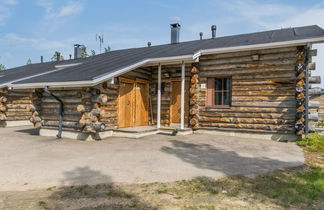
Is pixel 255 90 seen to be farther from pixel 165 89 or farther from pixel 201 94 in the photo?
pixel 165 89

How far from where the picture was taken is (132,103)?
10406mm

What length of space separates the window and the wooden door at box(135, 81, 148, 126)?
3043mm

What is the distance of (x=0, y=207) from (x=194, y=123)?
7539 mm

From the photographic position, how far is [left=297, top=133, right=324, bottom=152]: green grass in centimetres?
711

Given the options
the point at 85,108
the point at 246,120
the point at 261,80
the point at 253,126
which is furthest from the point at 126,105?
the point at 261,80

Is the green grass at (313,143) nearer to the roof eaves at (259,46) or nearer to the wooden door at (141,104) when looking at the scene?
the roof eaves at (259,46)

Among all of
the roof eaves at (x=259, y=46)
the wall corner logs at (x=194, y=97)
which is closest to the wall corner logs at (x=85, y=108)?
the wall corner logs at (x=194, y=97)

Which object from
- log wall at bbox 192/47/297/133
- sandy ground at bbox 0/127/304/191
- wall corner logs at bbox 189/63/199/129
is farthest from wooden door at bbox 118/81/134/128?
log wall at bbox 192/47/297/133

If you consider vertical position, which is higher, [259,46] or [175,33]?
[175,33]

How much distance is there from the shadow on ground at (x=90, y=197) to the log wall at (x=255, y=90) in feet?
20.7

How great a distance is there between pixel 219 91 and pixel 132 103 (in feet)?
12.4

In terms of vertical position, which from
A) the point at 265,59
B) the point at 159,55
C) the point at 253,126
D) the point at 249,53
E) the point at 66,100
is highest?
the point at 159,55

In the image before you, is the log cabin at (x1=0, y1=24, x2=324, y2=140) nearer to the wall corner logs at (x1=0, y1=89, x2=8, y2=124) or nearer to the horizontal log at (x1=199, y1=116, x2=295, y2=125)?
the horizontal log at (x1=199, y1=116, x2=295, y2=125)

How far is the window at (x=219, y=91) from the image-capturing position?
961cm
